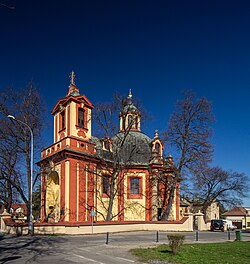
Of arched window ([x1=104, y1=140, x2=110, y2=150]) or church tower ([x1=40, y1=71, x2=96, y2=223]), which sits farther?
arched window ([x1=104, y1=140, x2=110, y2=150])

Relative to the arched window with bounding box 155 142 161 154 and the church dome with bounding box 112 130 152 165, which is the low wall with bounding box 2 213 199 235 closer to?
the church dome with bounding box 112 130 152 165

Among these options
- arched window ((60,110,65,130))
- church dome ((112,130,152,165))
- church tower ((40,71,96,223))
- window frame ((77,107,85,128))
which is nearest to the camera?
church tower ((40,71,96,223))

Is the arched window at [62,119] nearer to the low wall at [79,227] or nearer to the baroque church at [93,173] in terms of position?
the baroque church at [93,173]

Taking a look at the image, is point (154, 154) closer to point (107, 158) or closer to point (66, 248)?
point (107, 158)

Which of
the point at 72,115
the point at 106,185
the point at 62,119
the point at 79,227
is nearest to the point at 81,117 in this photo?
the point at 72,115

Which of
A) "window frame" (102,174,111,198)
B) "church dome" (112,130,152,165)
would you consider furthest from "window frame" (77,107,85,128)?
"window frame" (102,174,111,198)

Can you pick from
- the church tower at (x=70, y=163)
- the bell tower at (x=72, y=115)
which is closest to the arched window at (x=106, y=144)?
the church tower at (x=70, y=163)

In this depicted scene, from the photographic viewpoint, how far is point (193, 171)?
34406mm

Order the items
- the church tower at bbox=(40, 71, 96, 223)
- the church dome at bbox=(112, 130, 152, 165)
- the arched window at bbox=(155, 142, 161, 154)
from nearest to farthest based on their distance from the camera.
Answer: the church tower at bbox=(40, 71, 96, 223) → the church dome at bbox=(112, 130, 152, 165) → the arched window at bbox=(155, 142, 161, 154)

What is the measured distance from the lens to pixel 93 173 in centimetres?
3177

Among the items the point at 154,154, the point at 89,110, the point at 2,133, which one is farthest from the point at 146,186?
the point at 2,133

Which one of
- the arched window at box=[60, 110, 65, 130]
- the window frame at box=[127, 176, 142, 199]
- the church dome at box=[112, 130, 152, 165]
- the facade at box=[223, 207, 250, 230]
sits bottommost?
the facade at box=[223, 207, 250, 230]

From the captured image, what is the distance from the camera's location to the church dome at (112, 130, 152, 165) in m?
Answer: 35.1

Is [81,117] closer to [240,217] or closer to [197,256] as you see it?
[197,256]
